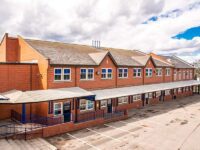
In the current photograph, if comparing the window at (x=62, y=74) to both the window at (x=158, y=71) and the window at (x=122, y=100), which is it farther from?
the window at (x=158, y=71)

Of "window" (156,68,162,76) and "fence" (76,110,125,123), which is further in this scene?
"window" (156,68,162,76)

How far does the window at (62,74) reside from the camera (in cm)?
2060

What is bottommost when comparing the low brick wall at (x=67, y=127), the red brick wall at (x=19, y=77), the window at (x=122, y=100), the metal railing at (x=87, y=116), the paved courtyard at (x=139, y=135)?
the paved courtyard at (x=139, y=135)

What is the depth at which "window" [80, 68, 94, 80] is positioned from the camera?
75.6ft

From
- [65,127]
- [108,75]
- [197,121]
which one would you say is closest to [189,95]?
[197,121]

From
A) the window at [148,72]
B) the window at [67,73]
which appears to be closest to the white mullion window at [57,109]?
the window at [67,73]

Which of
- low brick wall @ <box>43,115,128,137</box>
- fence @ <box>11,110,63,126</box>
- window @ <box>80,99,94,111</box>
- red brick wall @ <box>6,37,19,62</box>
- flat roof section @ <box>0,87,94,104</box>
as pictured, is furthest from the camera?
red brick wall @ <box>6,37,19,62</box>

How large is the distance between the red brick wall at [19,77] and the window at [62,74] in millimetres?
2347

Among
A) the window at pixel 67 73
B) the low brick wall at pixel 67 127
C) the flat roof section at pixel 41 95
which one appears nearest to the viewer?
the flat roof section at pixel 41 95

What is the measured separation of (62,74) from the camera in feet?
69.1

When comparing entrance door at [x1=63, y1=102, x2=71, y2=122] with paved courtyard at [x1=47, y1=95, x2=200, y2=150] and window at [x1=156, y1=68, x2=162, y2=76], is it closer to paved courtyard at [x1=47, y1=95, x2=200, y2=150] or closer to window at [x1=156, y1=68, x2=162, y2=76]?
paved courtyard at [x1=47, y1=95, x2=200, y2=150]

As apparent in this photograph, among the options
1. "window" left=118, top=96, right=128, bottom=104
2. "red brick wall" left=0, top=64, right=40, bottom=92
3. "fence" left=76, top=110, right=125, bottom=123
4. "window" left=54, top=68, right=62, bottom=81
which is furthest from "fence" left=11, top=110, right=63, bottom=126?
"window" left=118, top=96, right=128, bottom=104

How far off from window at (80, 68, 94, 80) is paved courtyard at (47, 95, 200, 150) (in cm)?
610

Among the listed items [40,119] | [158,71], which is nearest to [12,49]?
[40,119]
